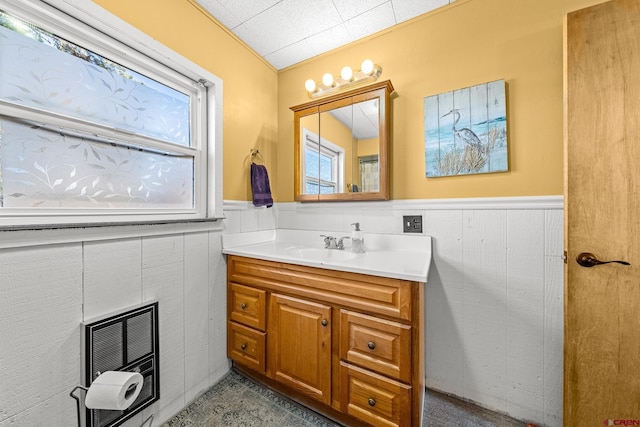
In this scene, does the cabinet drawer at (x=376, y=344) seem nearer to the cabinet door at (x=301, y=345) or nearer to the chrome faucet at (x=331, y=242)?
the cabinet door at (x=301, y=345)

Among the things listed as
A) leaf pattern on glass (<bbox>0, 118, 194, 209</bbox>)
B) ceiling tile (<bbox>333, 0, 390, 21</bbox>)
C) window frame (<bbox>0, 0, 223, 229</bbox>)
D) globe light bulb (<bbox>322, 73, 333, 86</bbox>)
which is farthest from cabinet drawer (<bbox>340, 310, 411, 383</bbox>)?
ceiling tile (<bbox>333, 0, 390, 21</bbox>)

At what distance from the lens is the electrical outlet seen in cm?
151

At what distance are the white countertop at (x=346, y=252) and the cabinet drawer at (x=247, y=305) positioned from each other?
227 mm

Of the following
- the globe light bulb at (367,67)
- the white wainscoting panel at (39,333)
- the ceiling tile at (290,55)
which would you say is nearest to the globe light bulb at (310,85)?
the ceiling tile at (290,55)

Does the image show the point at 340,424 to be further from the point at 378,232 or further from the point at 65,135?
the point at 65,135

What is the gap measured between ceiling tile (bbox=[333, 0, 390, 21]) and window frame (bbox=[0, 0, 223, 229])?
87cm

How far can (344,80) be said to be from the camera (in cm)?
170

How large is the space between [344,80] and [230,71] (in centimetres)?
79

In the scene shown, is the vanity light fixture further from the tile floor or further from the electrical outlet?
the tile floor

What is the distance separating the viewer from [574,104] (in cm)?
101

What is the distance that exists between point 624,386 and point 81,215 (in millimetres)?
2347

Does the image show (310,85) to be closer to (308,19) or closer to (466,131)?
(308,19)

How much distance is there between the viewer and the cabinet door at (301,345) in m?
1.20

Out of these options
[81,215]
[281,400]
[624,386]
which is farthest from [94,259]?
[624,386]
